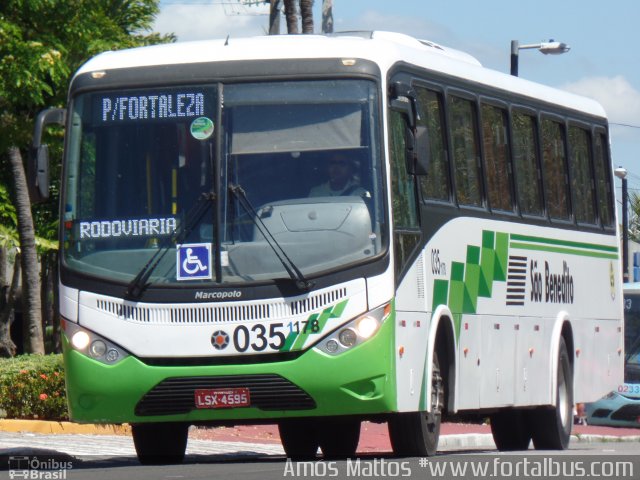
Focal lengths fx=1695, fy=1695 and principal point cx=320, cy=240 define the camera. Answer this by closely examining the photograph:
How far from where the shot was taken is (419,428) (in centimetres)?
1367

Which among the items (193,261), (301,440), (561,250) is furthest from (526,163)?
(193,261)

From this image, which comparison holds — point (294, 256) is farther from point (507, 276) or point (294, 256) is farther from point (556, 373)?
point (556, 373)

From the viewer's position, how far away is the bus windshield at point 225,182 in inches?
502

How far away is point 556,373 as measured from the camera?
17.4 meters

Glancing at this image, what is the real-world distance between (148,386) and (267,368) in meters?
0.92

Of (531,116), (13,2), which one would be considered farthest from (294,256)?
(13,2)

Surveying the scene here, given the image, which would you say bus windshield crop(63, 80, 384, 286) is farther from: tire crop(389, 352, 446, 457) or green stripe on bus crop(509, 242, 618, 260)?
green stripe on bus crop(509, 242, 618, 260)

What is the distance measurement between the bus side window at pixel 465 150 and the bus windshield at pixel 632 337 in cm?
1630

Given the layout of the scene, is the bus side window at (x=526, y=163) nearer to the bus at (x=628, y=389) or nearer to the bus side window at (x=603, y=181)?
the bus side window at (x=603, y=181)

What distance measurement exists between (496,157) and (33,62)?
11.8 meters

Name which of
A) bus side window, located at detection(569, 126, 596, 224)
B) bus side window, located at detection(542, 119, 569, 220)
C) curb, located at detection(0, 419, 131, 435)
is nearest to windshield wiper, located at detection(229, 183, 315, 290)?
bus side window, located at detection(542, 119, 569, 220)

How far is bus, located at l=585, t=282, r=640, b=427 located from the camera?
31234mm

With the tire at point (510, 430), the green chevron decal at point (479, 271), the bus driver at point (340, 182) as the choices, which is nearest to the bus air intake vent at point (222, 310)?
the bus driver at point (340, 182)

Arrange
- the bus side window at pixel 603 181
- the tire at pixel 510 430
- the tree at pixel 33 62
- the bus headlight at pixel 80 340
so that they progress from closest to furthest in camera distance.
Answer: the bus headlight at pixel 80 340, the tire at pixel 510 430, the bus side window at pixel 603 181, the tree at pixel 33 62
